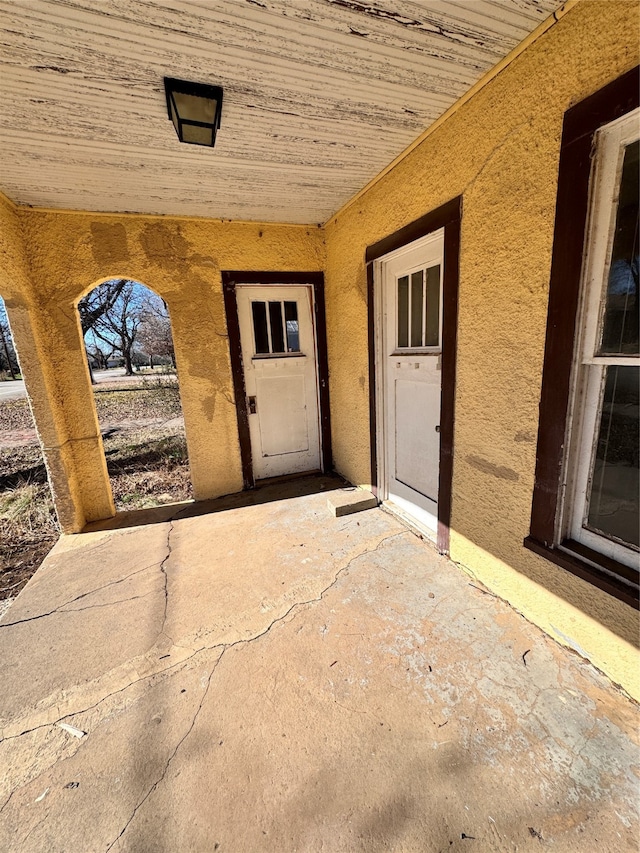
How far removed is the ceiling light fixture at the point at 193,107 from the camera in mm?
1618

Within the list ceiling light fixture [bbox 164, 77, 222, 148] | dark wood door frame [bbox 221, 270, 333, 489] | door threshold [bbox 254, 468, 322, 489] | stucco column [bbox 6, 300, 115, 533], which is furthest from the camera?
door threshold [bbox 254, 468, 322, 489]

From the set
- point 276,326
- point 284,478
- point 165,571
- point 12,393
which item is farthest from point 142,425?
point 12,393

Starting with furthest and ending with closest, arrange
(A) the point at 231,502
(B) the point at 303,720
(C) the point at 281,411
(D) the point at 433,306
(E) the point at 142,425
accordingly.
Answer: (E) the point at 142,425 < (C) the point at 281,411 < (A) the point at 231,502 < (D) the point at 433,306 < (B) the point at 303,720

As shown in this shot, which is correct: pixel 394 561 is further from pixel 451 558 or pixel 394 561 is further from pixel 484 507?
pixel 484 507

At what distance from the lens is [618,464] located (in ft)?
5.01

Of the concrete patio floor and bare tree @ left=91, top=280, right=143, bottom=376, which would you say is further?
bare tree @ left=91, top=280, right=143, bottom=376

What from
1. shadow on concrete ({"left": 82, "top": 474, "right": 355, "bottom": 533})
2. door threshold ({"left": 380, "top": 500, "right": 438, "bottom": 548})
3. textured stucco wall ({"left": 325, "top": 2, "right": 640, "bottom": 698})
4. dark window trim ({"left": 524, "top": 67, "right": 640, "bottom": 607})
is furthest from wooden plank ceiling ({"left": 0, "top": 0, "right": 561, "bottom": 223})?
shadow on concrete ({"left": 82, "top": 474, "right": 355, "bottom": 533})

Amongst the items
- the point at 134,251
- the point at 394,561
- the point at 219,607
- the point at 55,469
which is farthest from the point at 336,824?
the point at 134,251

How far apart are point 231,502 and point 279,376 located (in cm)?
146

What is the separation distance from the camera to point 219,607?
2.11 metres

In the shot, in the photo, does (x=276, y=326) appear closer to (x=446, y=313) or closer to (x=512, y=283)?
(x=446, y=313)

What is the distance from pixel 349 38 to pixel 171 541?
3284 millimetres

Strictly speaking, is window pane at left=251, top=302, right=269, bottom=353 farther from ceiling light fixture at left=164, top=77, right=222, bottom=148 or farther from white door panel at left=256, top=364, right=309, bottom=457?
ceiling light fixture at left=164, top=77, right=222, bottom=148

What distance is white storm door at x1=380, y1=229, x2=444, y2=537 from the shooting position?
246cm
